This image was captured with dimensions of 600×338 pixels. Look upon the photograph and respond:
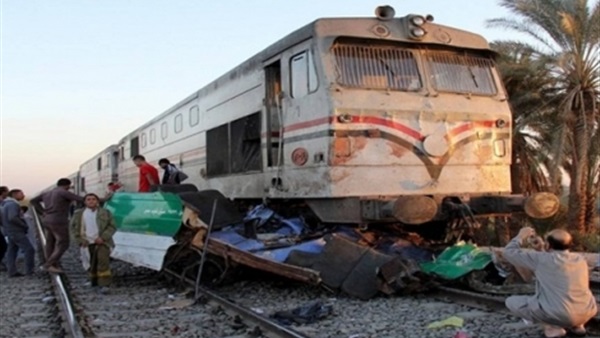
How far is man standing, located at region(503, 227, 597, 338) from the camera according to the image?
18.7 ft

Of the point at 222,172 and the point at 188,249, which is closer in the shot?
the point at 188,249

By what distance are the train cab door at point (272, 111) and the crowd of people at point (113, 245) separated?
2566 mm

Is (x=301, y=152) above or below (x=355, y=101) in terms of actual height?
below

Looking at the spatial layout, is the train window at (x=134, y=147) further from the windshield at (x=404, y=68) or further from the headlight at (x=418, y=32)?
the headlight at (x=418, y=32)

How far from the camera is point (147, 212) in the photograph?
9.84 m

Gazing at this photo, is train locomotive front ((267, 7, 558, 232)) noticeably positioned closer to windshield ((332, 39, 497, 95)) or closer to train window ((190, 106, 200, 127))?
windshield ((332, 39, 497, 95))

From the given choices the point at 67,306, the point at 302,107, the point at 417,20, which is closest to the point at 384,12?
the point at 417,20

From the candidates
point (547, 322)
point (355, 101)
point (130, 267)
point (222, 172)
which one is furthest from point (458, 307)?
point (130, 267)

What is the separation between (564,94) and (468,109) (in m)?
9.66

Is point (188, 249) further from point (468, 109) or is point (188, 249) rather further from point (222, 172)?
point (468, 109)

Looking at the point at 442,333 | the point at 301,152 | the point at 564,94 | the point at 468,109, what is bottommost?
the point at 442,333

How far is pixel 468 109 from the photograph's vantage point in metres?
9.52

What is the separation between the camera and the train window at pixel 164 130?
51.6 feet

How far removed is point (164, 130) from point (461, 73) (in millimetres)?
8176
